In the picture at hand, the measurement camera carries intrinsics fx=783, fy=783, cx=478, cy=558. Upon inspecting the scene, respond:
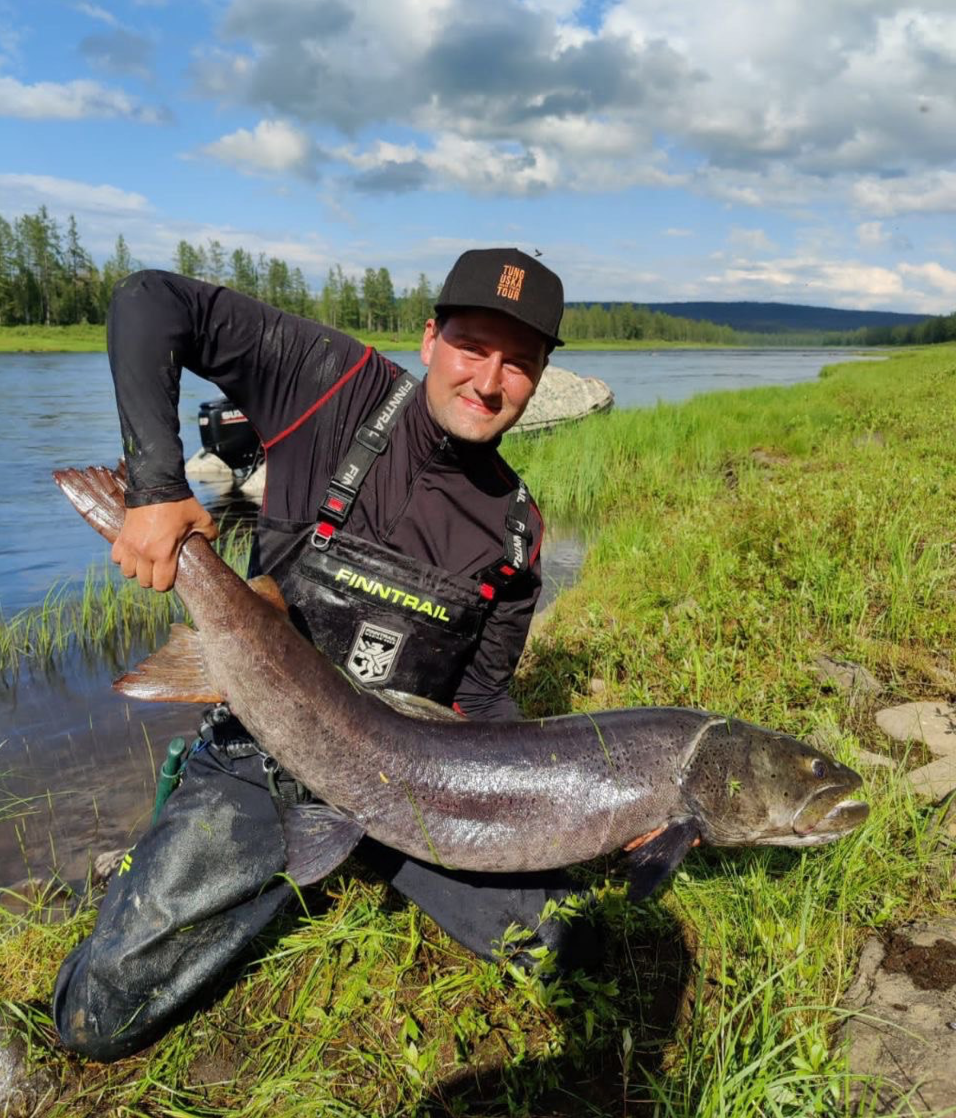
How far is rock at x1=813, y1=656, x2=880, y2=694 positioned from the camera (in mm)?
4406

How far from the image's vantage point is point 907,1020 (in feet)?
7.81

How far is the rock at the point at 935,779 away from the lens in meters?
3.48

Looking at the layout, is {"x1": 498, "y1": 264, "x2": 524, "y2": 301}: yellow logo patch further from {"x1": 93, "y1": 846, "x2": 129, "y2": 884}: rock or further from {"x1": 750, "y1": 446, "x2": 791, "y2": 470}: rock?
{"x1": 750, "y1": 446, "x2": 791, "y2": 470}: rock

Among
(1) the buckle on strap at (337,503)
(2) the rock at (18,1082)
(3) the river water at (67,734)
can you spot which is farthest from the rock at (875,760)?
(3) the river water at (67,734)

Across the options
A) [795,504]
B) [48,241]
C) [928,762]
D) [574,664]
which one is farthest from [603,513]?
[48,241]

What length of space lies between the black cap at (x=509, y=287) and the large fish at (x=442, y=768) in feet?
4.51

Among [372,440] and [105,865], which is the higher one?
[372,440]

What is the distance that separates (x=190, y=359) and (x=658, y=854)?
2512mm

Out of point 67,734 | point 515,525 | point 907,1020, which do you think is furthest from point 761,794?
point 67,734

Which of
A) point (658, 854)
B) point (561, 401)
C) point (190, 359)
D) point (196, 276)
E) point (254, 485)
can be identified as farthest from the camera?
point (196, 276)

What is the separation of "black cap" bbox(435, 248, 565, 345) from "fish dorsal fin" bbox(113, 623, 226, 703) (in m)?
1.64

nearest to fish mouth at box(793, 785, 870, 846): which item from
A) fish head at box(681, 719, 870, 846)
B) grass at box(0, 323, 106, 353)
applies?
fish head at box(681, 719, 870, 846)

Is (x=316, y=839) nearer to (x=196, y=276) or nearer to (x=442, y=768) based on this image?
(x=442, y=768)

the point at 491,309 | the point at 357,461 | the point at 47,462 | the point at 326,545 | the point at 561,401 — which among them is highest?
the point at 491,309
